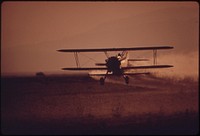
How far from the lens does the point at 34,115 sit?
15250 millimetres

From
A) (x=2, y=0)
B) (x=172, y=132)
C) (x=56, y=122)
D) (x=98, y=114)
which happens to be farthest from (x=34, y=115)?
(x=172, y=132)

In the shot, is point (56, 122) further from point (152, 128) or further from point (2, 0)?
point (2, 0)

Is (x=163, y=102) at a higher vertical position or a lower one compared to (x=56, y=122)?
higher

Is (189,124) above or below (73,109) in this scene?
below

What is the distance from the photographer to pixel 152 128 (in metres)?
12.2

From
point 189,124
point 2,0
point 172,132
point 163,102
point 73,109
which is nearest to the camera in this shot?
point 172,132

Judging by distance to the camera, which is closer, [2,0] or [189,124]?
[189,124]

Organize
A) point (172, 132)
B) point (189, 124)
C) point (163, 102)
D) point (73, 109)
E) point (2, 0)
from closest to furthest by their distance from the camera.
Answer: point (172, 132) → point (189, 124) → point (2, 0) → point (73, 109) → point (163, 102)

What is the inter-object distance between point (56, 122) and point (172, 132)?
5.31 meters

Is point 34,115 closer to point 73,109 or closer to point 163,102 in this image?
point 73,109

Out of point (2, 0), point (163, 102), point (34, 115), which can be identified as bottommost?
point (34, 115)

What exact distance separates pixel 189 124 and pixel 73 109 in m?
6.77

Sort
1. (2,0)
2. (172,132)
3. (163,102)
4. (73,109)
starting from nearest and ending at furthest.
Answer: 1. (172,132)
2. (2,0)
3. (73,109)
4. (163,102)

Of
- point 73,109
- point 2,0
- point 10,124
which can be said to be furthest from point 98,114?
point 2,0
